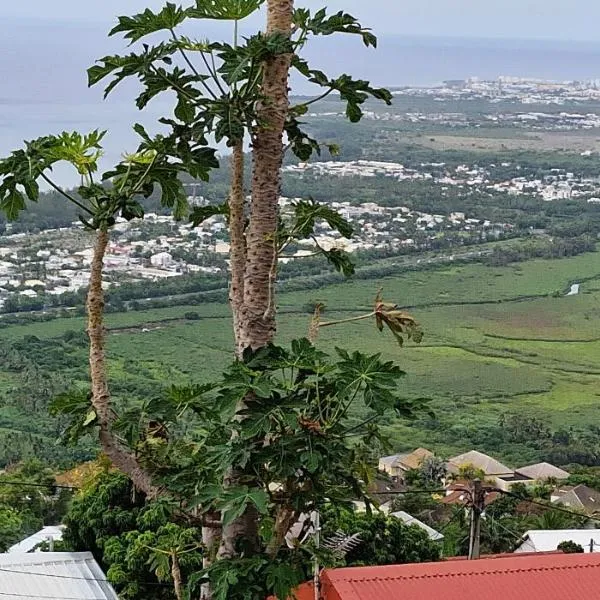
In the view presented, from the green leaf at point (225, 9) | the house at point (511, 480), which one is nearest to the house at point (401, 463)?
the house at point (511, 480)

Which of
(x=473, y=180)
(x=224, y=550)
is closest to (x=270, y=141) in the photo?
(x=224, y=550)

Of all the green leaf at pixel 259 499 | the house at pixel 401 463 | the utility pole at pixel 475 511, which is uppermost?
the green leaf at pixel 259 499

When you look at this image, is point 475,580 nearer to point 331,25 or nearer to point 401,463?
point 331,25

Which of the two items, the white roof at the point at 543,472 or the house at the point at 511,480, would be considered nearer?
the house at the point at 511,480

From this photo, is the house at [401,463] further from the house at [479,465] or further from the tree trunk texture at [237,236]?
the tree trunk texture at [237,236]

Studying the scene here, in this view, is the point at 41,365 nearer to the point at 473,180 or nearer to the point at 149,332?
the point at 149,332

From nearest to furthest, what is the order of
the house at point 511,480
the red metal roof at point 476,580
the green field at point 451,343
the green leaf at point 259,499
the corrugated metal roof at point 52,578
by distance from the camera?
the green leaf at point 259,499
the red metal roof at point 476,580
the corrugated metal roof at point 52,578
the house at point 511,480
the green field at point 451,343

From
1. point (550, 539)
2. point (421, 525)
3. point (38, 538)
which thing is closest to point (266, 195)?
point (550, 539)
